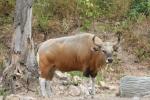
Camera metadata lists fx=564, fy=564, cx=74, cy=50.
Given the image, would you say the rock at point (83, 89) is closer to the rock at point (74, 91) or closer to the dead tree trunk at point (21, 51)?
the rock at point (74, 91)

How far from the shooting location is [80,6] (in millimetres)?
19766

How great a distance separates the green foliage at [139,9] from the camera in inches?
785

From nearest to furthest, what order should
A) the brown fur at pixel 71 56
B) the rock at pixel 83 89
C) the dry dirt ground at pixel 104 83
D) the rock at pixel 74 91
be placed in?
the brown fur at pixel 71 56 < the rock at pixel 83 89 < the dry dirt ground at pixel 104 83 < the rock at pixel 74 91

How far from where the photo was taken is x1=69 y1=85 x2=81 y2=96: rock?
14.4 m

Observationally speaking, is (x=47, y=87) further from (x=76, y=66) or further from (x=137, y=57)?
(x=137, y=57)

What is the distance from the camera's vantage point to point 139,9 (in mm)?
20172

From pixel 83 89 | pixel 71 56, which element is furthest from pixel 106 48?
pixel 83 89

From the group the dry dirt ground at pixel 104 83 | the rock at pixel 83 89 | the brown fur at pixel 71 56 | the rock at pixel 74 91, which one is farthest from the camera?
the rock at pixel 74 91

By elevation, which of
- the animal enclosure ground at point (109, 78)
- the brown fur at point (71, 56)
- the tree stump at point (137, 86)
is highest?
the brown fur at point (71, 56)

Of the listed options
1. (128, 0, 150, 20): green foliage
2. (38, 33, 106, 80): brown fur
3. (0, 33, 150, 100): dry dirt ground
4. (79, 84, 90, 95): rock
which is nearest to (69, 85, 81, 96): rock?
(0, 33, 150, 100): dry dirt ground

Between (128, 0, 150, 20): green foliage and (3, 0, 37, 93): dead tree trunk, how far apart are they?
18.3ft

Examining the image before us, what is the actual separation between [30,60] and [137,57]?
4.27m

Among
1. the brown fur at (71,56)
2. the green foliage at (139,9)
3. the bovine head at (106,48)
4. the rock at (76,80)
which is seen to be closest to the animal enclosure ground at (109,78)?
the rock at (76,80)

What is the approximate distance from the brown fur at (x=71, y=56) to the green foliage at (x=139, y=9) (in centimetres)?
743
